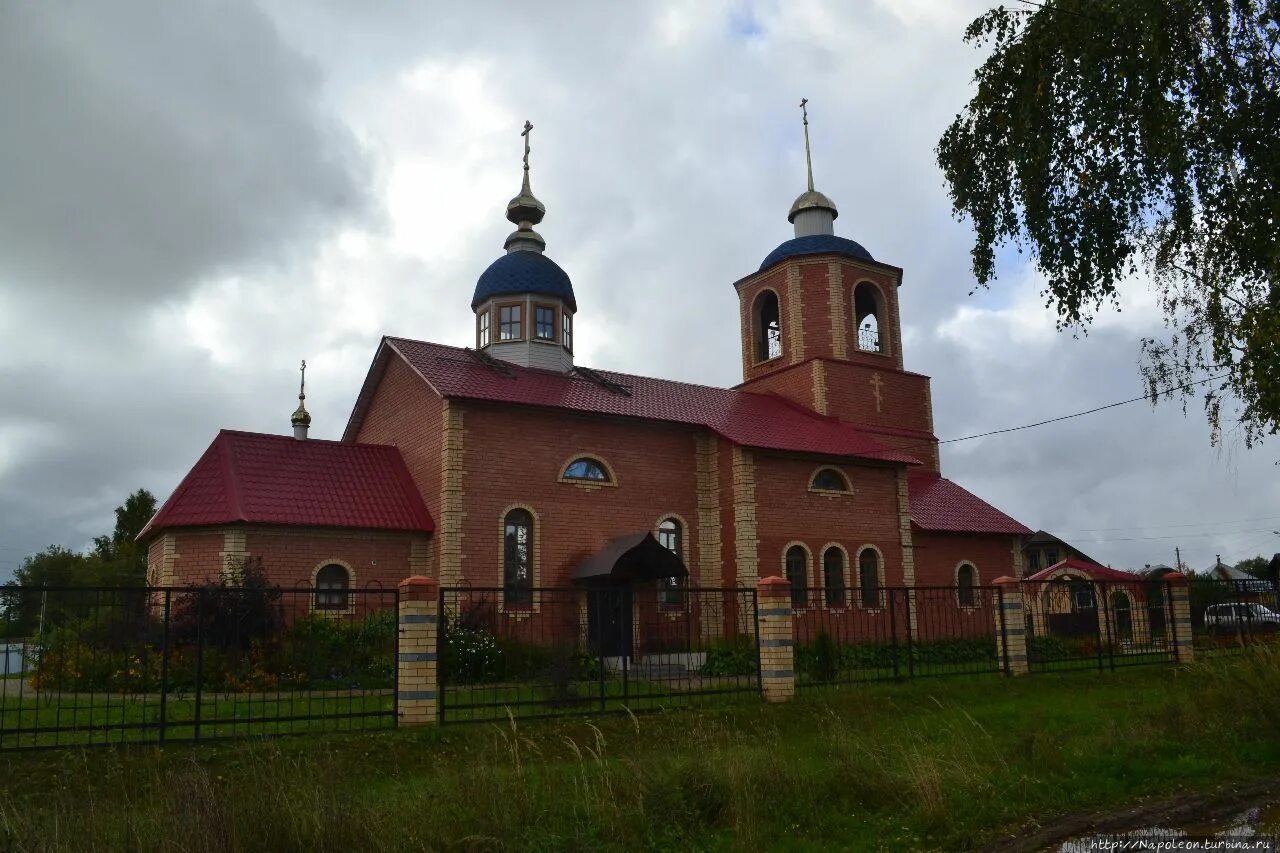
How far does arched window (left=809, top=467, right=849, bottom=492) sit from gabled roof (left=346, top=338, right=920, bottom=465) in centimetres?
52

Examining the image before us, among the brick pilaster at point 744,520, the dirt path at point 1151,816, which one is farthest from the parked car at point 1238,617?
the dirt path at point 1151,816

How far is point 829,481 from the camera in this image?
21047 millimetres

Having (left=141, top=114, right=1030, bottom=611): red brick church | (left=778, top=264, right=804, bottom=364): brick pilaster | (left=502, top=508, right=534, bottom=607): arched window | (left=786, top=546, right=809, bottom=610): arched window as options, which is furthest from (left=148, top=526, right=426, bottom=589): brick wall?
(left=778, top=264, right=804, bottom=364): brick pilaster

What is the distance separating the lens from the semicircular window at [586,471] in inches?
725

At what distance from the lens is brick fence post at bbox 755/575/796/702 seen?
10.6 metres

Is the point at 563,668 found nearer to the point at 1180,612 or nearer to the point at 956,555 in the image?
the point at 1180,612

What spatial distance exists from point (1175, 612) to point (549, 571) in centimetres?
1048

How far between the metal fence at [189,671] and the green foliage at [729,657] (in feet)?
14.0

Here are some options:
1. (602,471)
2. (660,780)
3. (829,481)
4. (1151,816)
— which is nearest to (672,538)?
(602,471)

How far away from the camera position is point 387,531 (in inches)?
664

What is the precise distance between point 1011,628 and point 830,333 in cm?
1272

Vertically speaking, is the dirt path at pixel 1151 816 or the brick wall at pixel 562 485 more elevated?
the brick wall at pixel 562 485

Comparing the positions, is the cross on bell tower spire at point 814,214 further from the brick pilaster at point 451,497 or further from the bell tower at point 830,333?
the brick pilaster at point 451,497

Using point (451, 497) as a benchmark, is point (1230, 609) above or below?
below
